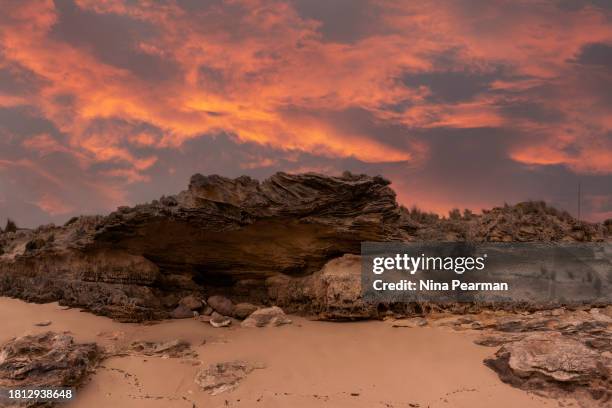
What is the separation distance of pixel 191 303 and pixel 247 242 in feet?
6.58

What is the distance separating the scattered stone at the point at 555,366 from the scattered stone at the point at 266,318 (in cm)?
435

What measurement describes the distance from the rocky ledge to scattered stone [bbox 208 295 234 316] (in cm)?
58

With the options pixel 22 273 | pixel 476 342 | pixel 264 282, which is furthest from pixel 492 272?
pixel 22 273

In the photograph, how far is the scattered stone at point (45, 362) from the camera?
684cm

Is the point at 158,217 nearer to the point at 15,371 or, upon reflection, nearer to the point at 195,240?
the point at 195,240

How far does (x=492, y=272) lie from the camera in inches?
399

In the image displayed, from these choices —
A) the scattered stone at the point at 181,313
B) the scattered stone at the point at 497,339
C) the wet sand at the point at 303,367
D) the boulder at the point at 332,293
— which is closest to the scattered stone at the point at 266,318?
the wet sand at the point at 303,367

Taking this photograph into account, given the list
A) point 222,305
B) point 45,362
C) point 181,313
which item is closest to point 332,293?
point 222,305

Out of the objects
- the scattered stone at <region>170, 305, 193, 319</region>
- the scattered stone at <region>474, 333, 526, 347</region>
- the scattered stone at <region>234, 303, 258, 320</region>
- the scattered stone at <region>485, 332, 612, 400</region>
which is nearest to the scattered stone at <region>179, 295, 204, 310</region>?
the scattered stone at <region>170, 305, 193, 319</region>

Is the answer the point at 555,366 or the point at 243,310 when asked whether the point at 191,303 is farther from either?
the point at 555,366

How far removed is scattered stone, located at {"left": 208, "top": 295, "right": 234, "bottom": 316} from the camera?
1048cm

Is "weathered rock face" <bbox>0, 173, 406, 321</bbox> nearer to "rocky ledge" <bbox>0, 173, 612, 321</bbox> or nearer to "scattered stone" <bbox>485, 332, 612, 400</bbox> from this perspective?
"rocky ledge" <bbox>0, 173, 612, 321</bbox>

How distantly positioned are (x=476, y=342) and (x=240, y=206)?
5.77 metres

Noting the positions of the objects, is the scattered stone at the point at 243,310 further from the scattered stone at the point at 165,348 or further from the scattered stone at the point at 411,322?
the scattered stone at the point at 411,322
